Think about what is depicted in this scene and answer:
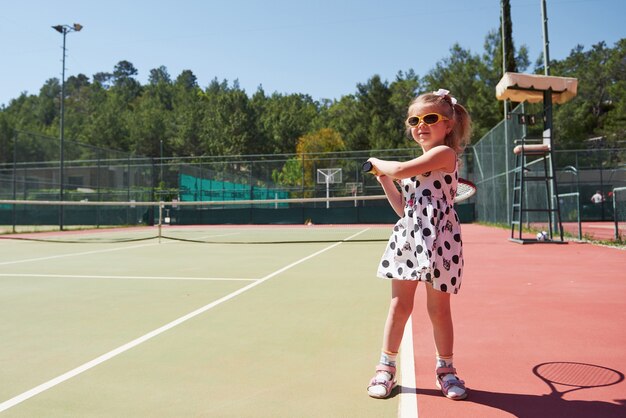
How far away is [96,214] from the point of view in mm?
25031

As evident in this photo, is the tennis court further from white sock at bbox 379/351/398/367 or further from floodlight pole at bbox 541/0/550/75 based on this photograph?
floodlight pole at bbox 541/0/550/75

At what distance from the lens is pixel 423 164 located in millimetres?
2281

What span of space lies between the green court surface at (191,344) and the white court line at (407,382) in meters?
0.06

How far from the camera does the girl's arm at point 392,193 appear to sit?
8.23 ft

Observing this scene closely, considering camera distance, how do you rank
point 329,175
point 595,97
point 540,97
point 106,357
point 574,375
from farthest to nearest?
point 595,97, point 329,175, point 540,97, point 106,357, point 574,375

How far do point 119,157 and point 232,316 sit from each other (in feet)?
81.0

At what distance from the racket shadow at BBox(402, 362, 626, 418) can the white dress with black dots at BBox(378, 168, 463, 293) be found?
0.50m

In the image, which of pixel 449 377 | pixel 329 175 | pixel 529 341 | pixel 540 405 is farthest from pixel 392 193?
pixel 329 175

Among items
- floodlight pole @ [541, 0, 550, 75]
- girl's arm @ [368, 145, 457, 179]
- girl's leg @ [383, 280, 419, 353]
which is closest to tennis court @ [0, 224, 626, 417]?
girl's leg @ [383, 280, 419, 353]

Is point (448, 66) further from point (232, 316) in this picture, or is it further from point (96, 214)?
point (232, 316)

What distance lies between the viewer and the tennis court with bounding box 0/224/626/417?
230cm

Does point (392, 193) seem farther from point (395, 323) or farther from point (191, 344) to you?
point (191, 344)

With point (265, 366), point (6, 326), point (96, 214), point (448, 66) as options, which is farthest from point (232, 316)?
point (448, 66)

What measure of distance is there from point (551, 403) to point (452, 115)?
135 cm
